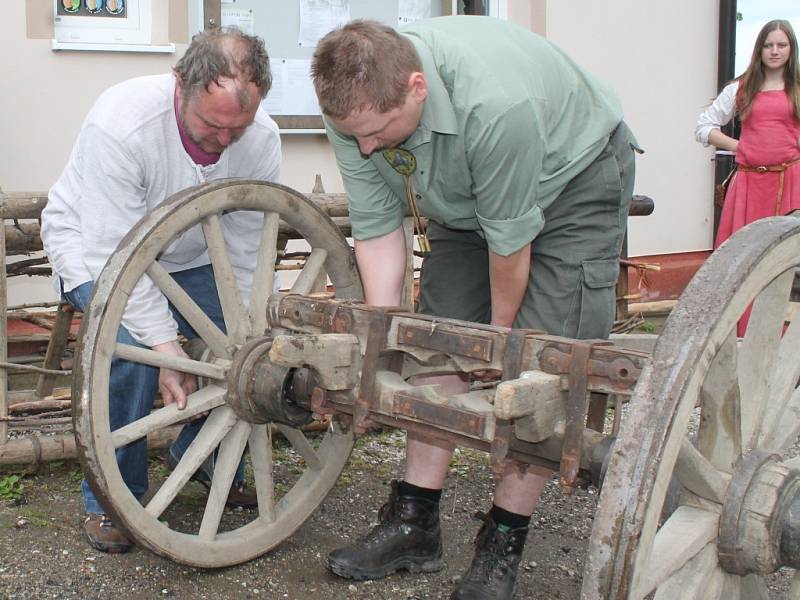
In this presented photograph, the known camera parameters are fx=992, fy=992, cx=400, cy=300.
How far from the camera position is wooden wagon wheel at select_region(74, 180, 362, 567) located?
2373mm

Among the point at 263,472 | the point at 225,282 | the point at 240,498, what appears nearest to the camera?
the point at 225,282

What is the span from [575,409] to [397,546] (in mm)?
987

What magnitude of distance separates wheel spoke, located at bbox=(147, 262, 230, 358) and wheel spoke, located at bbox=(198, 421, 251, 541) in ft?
0.72

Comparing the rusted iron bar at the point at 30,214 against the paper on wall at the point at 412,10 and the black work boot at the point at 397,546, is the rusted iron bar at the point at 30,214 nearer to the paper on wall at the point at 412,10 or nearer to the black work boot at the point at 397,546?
the black work boot at the point at 397,546

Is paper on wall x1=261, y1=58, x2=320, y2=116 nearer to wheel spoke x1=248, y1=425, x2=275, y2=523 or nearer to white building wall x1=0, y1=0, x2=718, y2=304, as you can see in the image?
white building wall x1=0, y1=0, x2=718, y2=304

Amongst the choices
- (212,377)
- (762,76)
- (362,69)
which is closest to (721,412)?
(362,69)

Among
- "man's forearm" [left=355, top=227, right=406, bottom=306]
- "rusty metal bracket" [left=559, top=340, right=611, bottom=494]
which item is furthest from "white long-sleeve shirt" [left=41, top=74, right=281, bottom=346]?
"rusty metal bracket" [left=559, top=340, right=611, bottom=494]

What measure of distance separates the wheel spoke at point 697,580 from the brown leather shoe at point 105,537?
5.48 ft

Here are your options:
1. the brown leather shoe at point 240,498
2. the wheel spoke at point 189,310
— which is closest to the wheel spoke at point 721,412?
the wheel spoke at point 189,310

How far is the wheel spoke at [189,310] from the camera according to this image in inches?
101

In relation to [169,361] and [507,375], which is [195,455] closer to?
[169,361]

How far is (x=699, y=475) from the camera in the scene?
1.88 metres

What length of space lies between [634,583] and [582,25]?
5.33m

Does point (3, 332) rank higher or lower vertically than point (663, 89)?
lower
